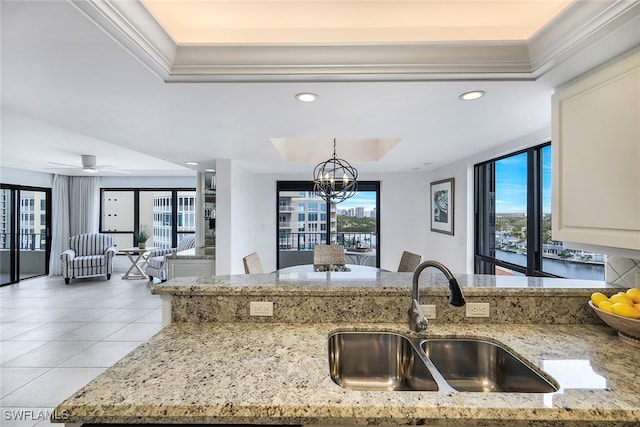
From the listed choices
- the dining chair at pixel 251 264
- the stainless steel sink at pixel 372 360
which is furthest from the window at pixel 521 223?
the dining chair at pixel 251 264

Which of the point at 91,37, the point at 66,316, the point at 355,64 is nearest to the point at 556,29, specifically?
the point at 355,64

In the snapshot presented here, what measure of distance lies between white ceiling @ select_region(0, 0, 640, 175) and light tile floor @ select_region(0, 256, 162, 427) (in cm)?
212

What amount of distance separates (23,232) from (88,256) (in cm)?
164

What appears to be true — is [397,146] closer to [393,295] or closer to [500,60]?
[500,60]

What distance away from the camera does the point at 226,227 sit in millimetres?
4086

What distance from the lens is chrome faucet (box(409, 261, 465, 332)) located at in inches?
45.4

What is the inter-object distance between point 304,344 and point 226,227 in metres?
3.15

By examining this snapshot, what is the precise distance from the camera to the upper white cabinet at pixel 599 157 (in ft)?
4.06

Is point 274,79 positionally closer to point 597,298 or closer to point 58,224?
point 597,298

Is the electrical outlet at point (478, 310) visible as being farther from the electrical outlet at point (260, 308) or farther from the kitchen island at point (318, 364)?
the electrical outlet at point (260, 308)

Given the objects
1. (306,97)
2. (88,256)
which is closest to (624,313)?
(306,97)

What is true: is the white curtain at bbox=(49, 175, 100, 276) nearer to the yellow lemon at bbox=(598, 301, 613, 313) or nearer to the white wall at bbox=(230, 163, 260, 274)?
the white wall at bbox=(230, 163, 260, 274)

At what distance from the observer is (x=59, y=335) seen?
3426 millimetres

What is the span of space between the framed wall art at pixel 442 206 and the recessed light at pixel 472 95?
275 cm
